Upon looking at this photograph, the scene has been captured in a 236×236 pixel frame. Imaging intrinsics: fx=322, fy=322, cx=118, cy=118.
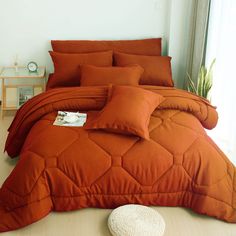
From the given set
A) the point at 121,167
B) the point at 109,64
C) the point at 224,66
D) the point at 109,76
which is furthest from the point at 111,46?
the point at 121,167

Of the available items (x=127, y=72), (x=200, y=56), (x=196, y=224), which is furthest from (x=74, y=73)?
(x=196, y=224)

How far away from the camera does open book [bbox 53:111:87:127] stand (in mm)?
2436

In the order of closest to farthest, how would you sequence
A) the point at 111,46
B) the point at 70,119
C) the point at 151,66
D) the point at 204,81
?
the point at 70,119
the point at 204,81
the point at 151,66
the point at 111,46

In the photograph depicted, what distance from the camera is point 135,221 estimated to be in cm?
190

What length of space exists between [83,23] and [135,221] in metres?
2.61

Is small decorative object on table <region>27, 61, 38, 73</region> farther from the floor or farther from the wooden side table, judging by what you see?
the floor

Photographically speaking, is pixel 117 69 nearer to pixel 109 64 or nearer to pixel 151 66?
pixel 109 64

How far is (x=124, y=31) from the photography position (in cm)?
388

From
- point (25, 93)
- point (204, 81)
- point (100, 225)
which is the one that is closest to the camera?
point (100, 225)

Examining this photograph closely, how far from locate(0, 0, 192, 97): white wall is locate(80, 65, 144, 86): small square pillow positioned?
0.81m

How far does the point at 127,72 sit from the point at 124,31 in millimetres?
917

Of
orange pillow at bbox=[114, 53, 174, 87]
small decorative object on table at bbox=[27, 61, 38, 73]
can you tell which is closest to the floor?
orange pillow at bbox=[114, 53, 174, 87]

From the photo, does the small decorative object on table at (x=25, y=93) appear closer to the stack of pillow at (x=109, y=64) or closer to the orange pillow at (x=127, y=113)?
the stack of pillow at (x=109, y=64)

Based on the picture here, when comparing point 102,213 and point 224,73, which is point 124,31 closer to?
point 224,73
